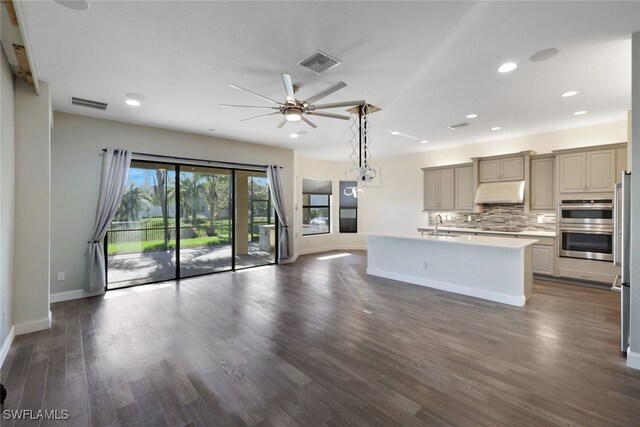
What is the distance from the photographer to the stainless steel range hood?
570 cm

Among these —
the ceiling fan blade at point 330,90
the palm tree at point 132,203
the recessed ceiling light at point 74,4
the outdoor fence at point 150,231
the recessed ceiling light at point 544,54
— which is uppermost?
the recessed ceiling light at point 544,54

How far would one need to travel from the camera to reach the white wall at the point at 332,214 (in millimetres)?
8320

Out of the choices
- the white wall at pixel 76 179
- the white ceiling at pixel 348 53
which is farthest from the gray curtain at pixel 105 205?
the white ceiling at pixel 348 53

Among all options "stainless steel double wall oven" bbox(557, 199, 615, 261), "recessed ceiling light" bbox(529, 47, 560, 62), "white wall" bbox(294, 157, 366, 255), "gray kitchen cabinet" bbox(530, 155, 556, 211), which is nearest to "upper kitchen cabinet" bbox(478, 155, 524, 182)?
"gray kitchen cabinet" bbox(530, 155, 556, 211)

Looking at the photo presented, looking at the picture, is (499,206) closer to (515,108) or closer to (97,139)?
(515,108)

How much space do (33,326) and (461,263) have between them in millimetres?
5710

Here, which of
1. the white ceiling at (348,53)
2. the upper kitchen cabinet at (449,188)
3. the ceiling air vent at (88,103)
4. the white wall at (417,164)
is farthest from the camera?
the upper kitchen cabinet at (449,188)

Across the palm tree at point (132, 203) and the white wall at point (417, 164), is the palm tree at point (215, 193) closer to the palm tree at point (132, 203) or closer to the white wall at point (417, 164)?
the palm tree at point (132, 203)

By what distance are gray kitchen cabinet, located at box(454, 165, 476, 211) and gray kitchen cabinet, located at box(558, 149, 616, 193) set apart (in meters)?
1.58

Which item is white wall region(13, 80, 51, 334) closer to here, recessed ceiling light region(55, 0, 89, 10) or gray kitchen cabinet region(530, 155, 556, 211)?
recessed ceiling light region(55, 0, 89, 10)

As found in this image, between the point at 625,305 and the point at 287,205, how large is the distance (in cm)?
588

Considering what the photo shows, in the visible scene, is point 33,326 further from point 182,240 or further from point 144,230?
point 182,240

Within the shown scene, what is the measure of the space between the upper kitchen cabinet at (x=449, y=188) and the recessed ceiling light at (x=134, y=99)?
6.18m

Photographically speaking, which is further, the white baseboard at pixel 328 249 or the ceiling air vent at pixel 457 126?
the white baseboard at pixel 328 249
